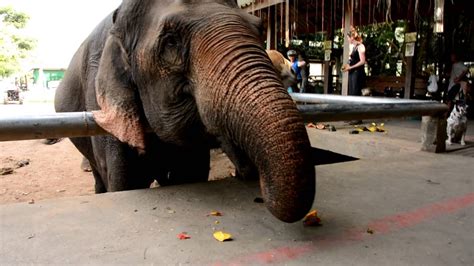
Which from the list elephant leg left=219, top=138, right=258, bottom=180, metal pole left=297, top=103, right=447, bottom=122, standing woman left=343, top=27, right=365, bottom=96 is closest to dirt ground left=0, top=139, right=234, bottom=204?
standing woman left=343, top=27, right=365, bottom=96

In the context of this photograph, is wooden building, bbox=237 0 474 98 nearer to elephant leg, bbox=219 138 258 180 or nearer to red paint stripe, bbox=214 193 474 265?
red paint stripe, bbox=214 193 474 265

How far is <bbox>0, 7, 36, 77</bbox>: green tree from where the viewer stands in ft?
86.6

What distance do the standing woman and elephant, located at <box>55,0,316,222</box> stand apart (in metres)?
6.02

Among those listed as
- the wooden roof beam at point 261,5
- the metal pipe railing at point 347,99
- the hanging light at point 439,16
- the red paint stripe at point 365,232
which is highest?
the wooden roof beam at point 261,5

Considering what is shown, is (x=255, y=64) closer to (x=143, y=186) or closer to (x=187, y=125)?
(x=187, y=125)

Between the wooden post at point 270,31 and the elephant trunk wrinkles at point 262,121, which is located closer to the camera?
the elephant trunk wrinkles at point 262,121

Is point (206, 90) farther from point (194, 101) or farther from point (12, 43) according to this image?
point (12, 43)

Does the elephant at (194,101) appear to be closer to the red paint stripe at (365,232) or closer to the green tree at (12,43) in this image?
the red paint stripe at (365,232)

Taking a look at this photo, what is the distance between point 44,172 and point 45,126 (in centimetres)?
681

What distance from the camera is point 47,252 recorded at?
6.48ft

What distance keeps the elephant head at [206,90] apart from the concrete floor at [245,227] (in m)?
0.40

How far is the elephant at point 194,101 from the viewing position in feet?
5.63

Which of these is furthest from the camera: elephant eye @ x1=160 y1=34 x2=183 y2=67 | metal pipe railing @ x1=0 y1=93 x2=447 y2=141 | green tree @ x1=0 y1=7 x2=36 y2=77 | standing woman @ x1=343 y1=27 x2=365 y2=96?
green tree @ x1=0 y1=7 x2=36 y2=77

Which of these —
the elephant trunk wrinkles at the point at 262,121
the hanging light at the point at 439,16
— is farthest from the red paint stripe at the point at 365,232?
the hanging light at the point at 439,16
